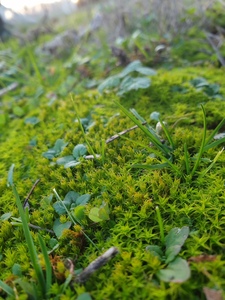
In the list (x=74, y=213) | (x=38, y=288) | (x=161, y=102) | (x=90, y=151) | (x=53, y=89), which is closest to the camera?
(x=38, y=288)

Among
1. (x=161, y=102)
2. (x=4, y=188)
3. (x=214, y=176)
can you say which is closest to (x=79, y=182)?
(x=4, y=188)

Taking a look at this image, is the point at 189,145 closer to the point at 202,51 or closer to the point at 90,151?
the point at 90,151

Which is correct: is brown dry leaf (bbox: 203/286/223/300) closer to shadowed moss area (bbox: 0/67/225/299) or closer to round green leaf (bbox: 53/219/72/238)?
shadowed moss area (bbox: 0/67/225/299)

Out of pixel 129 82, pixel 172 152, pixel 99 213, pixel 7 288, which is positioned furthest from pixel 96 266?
pixel 129 82

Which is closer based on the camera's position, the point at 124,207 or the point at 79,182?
the point at 124,207

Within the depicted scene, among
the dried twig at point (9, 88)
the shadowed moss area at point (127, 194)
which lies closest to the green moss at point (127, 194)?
the shadowed moss area at point (127, 194)

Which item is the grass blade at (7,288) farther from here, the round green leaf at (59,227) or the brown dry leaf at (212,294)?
the brown dry leaf at (212,294)

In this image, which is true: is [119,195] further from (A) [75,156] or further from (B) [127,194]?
(A) [75,156]
